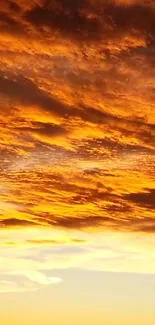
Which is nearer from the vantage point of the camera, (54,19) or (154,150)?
(54,19)

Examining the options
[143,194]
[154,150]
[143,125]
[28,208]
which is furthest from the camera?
[28,208]

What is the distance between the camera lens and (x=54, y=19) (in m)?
12.0

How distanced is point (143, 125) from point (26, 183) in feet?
22.6

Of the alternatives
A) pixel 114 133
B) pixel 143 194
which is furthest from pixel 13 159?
pixel 143 194

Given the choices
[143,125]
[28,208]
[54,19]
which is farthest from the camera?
[28,208]

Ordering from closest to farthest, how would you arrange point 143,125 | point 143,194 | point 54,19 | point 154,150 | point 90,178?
point 54,19 → point 143,125 → point 154,150 → point 90,178 → point 143,194

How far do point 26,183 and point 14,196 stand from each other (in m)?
1.70

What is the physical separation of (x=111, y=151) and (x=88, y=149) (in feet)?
2.31

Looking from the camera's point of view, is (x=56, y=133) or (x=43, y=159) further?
(x=43, y=159)

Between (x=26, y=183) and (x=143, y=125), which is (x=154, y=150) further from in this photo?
(x=26, y=183)

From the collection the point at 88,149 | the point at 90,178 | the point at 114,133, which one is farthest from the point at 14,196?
the point at 114,133

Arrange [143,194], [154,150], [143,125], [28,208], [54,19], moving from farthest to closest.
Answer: [28,208] → [143,194] → [154,150] → [143,125] → [54,19]

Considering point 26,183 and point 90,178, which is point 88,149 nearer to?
point 90,178

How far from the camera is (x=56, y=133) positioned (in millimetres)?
17156
